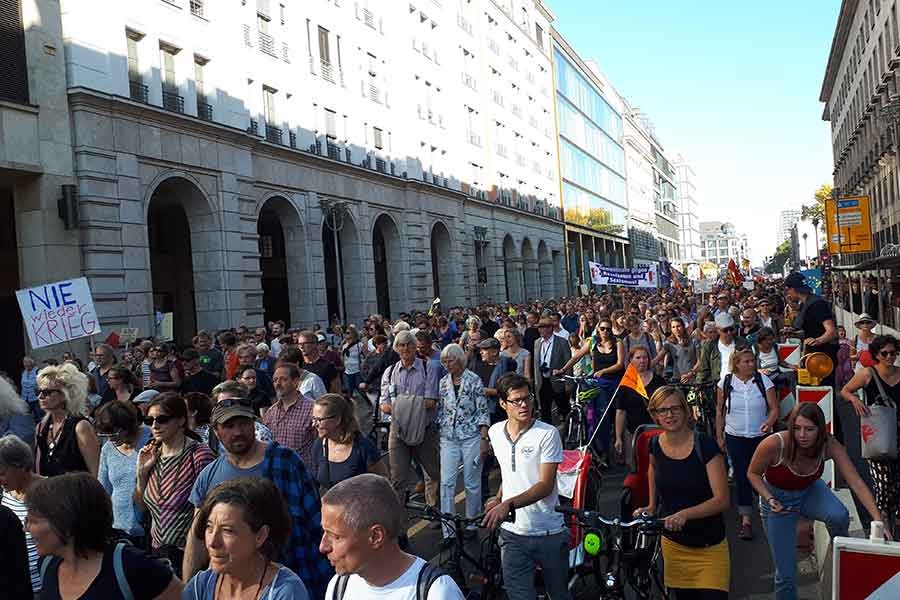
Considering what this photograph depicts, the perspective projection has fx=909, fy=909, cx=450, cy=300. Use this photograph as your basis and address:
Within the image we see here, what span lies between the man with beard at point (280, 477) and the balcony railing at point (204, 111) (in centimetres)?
2097

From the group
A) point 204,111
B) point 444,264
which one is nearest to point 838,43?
point 444,264

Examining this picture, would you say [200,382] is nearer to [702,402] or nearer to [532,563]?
[702,402]

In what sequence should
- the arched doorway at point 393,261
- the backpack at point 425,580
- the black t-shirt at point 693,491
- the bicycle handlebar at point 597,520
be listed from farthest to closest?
the arched doorway at point 393,261, the black t-shirt at point 693,491, the bicycle handlebar at point 597,520, the backpack at point 425,580

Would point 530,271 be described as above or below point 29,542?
above

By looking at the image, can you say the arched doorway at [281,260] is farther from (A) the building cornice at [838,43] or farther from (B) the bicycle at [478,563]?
(A) the building cornice at [838,43]

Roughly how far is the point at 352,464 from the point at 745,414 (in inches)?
160

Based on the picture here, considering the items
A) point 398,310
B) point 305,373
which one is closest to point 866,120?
point 398,310

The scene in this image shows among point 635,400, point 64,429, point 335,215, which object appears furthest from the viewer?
point 335,215

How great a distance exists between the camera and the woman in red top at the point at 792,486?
5.57 meters

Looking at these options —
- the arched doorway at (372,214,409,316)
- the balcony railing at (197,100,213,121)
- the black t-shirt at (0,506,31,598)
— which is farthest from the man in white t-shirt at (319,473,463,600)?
the arched doorway at (372,214,409,316)

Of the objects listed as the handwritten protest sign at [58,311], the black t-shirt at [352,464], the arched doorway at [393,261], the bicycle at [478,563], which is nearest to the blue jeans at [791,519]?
the bicycle at [478,563]

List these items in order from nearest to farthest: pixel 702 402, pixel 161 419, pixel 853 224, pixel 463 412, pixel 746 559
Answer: pixel 161 419 → pixel 746 559 → pixel 463 412 → pixel 702 402 → pixel 853 224

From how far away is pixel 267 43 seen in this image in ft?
94.4

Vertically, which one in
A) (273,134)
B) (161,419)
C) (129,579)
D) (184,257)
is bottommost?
(129,579)
